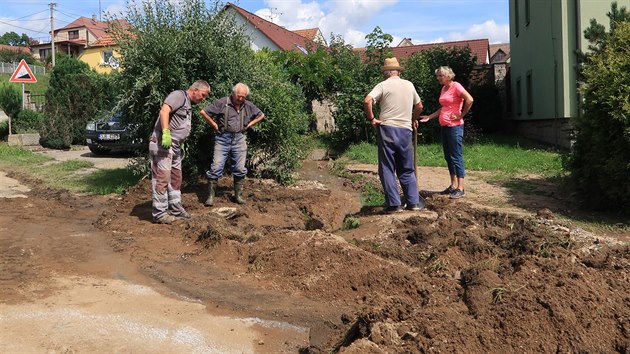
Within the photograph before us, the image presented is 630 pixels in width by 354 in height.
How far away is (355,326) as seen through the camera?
12.1 ft

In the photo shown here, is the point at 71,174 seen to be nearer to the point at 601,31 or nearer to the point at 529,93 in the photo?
the point at 601,31

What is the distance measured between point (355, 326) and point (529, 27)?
16880mm

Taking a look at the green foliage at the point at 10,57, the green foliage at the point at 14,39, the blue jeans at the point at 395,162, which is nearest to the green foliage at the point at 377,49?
the blue jeans at the point at 395,162

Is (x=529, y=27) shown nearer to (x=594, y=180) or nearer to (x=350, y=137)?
(x=350, y=137)

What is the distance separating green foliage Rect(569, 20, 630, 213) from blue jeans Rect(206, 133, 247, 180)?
181 inches

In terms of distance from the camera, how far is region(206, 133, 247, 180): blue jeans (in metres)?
8.28

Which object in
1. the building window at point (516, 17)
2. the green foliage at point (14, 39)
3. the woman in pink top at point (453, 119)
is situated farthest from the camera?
the green foliage at point (14, 39)

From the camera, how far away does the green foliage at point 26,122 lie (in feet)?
71.0

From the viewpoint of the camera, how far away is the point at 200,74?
30.8ft

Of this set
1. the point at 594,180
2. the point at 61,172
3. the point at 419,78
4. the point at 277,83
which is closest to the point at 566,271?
the point at 594,180

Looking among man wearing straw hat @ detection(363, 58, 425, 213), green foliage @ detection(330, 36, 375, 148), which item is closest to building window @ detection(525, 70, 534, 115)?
green foliage @ detection(330, 36, 375, 148)

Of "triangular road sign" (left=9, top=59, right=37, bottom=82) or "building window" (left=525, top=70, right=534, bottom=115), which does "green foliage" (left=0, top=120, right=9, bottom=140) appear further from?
"building window" (left=525, top=70, right=534, bottom=115)

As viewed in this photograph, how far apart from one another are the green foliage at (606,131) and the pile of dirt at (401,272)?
105 centimetres

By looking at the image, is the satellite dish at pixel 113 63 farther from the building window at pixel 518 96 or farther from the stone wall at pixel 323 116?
the building window at pixel 518 96
